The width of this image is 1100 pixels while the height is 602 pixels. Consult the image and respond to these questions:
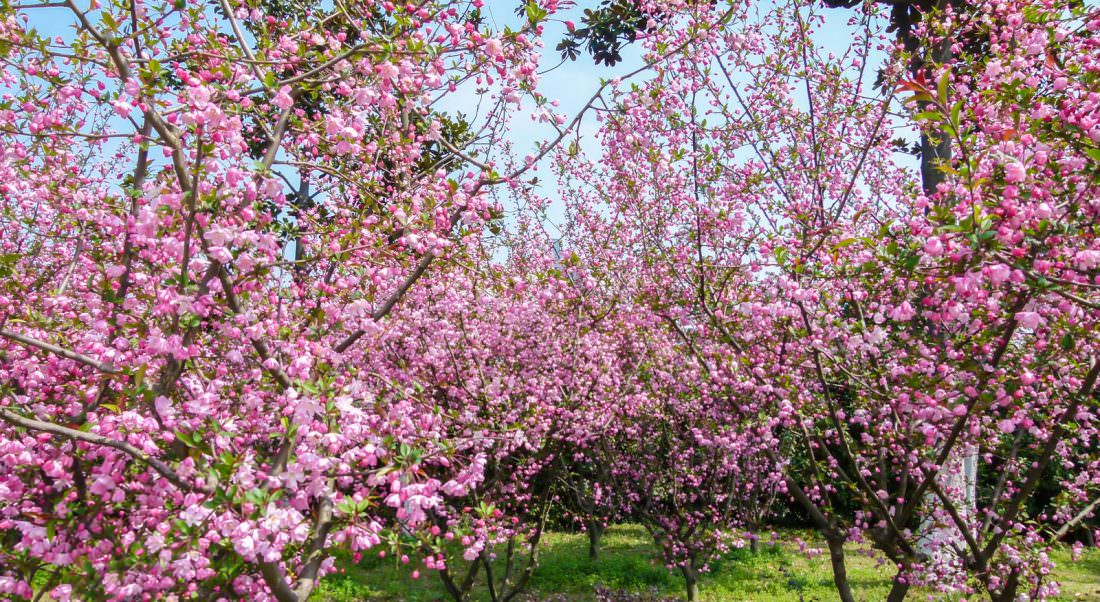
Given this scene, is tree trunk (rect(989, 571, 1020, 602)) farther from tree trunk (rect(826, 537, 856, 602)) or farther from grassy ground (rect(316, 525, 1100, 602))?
grassy ground (rect(316, 525, 1100, 602))

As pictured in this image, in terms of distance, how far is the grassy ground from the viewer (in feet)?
31.3

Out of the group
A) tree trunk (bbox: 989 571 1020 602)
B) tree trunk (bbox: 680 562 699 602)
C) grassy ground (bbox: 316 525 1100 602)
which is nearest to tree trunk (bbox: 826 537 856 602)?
tree trunk (bbox: 989 571 1020 602)

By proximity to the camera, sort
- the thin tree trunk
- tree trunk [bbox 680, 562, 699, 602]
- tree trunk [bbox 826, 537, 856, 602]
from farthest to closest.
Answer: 1. tree trunk [bbox 680, 562, 699, 602]
2. tree trunk [bbox 826, 537, 856, 602]
3. the thin tree trunk

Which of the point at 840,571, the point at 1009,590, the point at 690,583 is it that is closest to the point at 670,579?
the point at 690,583

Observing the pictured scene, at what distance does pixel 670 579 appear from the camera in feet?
34.0

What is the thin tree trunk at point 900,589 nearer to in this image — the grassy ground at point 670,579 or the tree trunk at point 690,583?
the tree trunk at point 690,583

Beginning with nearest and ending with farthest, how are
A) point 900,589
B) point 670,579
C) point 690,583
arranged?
1. point 900,589
2. point 690,583
3. point 670,579

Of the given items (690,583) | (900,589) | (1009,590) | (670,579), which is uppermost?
(1009,590)

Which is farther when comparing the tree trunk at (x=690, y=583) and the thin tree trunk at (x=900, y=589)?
the tree trunk at (x=690, y=583)

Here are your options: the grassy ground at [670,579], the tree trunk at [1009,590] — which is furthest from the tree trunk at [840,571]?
A: the grassy ground at [670,579]

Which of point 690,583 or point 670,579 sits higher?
point 690,583

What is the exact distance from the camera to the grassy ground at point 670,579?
376 inches

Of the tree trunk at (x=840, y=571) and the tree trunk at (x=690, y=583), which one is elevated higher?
the tree trunk at (x=840, y=571)

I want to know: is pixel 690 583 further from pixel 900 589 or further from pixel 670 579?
pixel 900 589
